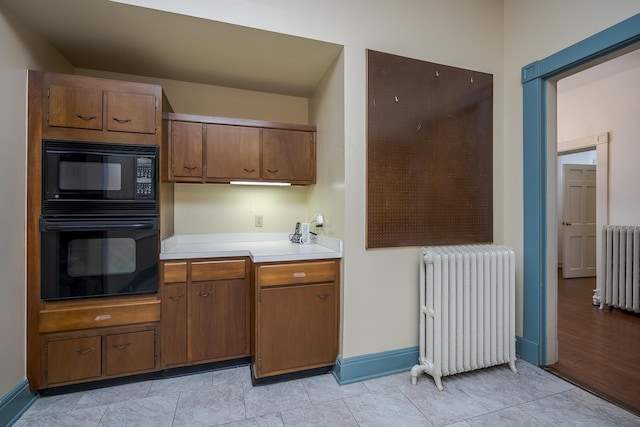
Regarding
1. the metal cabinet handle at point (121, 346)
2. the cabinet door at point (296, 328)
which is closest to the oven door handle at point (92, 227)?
the metal cabinet handle at point (121, 346)

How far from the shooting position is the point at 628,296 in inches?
131

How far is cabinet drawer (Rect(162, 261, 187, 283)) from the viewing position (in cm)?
216

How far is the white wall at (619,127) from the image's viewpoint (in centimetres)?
353

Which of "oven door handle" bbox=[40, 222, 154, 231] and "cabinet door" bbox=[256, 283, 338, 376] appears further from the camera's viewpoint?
"cabinet door" bbox=[256, 283, 338, 376]

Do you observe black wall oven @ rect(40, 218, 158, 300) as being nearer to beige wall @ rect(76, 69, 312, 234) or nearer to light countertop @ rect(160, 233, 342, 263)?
light countertop @ rect(160, 233, 342, 263)

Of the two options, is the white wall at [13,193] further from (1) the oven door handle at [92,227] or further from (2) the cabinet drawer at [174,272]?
(2) the cabinet drawer at [174,272]

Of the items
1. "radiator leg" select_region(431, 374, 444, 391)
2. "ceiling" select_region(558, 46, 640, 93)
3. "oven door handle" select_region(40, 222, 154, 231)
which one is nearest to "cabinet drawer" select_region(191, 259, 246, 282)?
"oven door handle" select_region(40, 222, 154, 231)

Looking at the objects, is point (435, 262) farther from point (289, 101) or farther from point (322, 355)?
point (289, 101)

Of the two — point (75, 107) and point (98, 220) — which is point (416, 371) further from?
point (75, 107)

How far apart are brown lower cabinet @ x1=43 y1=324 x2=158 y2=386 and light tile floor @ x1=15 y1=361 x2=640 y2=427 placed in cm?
13

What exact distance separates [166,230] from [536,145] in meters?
3.02

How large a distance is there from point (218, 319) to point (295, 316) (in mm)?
625

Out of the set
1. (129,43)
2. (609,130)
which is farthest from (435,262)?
(609,130)

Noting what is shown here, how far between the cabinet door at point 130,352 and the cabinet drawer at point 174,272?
384 millimetres
